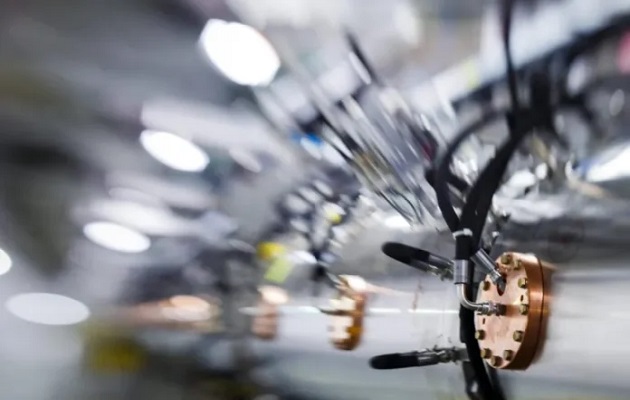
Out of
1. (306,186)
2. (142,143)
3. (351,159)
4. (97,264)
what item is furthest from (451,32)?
(97,264)

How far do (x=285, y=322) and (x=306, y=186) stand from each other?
0.71 ft

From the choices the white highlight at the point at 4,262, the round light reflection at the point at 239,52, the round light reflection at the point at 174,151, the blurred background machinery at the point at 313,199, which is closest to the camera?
the blurred background machinery at the point at 313,199

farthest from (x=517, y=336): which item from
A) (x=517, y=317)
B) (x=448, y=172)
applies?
(x=448, y=172)

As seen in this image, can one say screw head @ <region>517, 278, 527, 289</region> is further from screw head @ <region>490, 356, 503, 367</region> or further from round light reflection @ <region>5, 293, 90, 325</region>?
round light reflection @ <region>5, 293, 90, 325</region>

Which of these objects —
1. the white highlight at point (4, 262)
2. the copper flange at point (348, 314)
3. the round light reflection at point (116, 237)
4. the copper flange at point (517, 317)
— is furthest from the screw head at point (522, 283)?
the white highlight at point (4, 262)

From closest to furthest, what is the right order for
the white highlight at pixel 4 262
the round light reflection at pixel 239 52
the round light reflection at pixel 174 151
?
1. the round light reflection at pixel 239 52
2. the round light reflection at pixel 174 151
3. the white highlight at pixel 4 262

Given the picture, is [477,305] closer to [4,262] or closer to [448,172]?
[448,172]

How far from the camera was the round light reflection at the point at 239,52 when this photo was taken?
2.26 ft

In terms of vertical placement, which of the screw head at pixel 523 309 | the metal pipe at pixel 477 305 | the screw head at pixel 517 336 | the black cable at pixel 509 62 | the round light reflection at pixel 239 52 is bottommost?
the screw head at pixel 517 336

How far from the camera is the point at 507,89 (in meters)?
0.54

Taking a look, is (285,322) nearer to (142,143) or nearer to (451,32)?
(142,143)

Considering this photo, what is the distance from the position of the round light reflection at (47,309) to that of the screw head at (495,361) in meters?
0.79

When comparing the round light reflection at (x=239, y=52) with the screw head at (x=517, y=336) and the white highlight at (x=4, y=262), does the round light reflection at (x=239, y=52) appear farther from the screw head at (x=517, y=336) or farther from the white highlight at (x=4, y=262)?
the white highlight at (x=4, y=262)

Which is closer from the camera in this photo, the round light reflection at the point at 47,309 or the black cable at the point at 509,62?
the black cable at the point at 509,62
